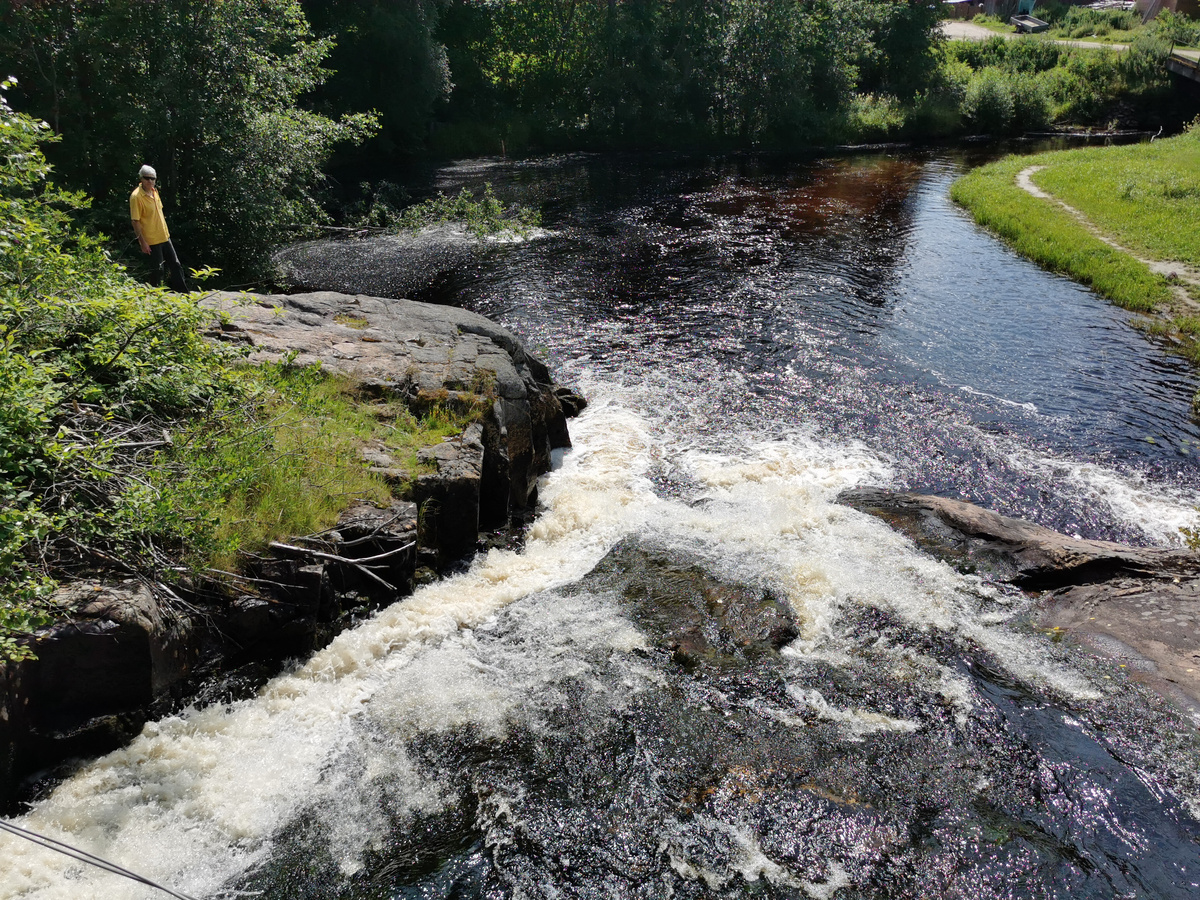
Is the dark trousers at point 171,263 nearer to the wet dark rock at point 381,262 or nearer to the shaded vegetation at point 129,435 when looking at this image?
the shaded vegetation at point 129,435

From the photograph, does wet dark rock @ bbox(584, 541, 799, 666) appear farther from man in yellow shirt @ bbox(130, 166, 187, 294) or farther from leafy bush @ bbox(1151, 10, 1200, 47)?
leafy bush @ bbox(1151, 10, 1200, 47)

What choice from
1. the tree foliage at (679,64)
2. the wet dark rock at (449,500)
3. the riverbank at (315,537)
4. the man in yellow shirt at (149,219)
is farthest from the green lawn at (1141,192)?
the man in yellow shirt at (149,219)

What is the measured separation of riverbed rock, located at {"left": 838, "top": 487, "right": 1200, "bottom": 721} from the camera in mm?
7668

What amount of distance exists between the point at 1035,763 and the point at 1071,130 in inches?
1962

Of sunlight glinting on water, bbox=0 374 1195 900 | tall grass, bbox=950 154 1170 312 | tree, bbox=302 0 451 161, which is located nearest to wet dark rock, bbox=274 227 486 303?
sunlight glinting on water, bbox=0 374 1195 900

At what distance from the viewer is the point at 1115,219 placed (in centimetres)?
2311

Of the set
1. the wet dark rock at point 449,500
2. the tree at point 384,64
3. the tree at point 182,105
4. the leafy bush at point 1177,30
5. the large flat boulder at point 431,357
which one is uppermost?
the leafy bush at point 1177,30

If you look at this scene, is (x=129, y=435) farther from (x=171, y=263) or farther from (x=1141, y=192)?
(x=1141, y=192)

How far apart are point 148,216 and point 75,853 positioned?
10356 millimetres

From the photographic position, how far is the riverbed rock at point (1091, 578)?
7.67 meters

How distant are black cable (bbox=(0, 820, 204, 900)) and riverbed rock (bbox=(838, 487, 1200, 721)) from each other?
8.40m

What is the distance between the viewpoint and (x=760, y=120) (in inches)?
1655

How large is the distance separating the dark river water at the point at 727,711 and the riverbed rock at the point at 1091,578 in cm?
34

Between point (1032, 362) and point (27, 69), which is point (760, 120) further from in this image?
point (27, 69)
